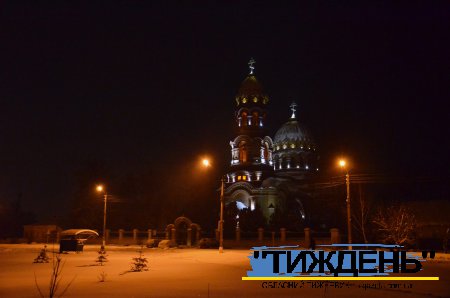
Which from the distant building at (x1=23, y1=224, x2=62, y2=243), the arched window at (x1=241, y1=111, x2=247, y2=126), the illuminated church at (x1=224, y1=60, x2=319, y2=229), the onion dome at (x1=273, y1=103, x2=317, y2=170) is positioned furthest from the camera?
the onion dome at (x1=273, y1=103, x2=317, y2=170)

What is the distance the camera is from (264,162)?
7219cm

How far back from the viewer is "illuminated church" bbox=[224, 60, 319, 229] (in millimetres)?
65125

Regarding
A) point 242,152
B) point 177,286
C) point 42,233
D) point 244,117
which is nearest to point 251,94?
point 244,117

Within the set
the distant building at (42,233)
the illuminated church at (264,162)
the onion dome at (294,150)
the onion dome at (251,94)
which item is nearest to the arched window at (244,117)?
the illuminated church at (264,162)

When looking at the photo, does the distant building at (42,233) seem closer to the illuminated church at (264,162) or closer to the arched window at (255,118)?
the illuminated church at (264,162)

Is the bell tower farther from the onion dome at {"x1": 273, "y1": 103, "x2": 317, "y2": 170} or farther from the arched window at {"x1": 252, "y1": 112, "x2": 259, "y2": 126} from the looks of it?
the onion dome at {"x1": 273, "y1": 103, "x2": 317, "y2": 170}

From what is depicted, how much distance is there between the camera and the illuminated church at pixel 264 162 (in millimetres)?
65125

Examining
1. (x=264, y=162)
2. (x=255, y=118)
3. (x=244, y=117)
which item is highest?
(x=244, y=117)

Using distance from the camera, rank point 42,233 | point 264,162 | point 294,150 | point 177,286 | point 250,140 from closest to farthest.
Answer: point 177,286 < point 42,233 < point 250,140 < point 264,162 < point 294,150

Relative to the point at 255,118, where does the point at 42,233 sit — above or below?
below

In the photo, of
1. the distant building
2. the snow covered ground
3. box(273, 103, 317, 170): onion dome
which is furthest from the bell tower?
the snow covered ground

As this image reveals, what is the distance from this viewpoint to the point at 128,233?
163ft

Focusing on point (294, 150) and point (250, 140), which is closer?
point (250, 140)

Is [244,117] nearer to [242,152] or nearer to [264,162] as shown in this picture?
[242,152]
